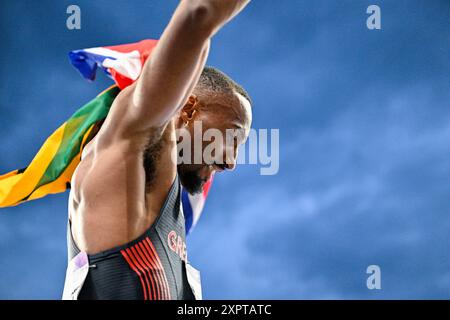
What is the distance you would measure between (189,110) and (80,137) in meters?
0.65

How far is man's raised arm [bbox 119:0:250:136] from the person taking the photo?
5.69 feet

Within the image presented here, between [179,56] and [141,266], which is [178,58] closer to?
[179,56]

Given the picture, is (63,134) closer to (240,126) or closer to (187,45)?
(240,126)

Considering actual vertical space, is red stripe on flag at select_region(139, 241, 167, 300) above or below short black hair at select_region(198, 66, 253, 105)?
below

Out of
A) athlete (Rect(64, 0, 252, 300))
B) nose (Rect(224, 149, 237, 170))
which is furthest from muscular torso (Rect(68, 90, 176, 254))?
nose (Rect(224, 149, 237, 170))

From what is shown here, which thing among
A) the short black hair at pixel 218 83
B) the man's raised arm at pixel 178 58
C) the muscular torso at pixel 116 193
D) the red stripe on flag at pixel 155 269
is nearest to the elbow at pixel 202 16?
the man's raised arm at pixel 178 58

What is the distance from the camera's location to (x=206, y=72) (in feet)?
9.39

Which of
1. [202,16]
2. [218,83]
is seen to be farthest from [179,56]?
[218,83]

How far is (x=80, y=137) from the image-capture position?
2.91m

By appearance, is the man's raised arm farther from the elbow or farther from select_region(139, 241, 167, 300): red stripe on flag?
select_region(139, 241, 167, 300): red stripe on flag

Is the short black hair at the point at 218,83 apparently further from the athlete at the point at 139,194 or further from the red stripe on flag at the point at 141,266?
the red stripe on flag at the point at 141,266
